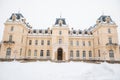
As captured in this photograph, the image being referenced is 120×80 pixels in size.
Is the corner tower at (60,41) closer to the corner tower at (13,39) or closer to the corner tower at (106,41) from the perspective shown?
the corner tower at (13,39)

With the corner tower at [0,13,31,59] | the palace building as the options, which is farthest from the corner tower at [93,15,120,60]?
the corner tower at [0,13,31,59]

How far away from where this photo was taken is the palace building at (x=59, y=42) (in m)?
28.0

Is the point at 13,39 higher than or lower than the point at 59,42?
higher

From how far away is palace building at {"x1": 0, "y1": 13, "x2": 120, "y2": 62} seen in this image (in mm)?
27997

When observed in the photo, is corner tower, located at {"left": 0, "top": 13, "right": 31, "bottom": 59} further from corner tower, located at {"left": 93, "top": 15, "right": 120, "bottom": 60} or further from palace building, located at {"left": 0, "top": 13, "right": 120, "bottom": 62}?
corner tower, located at {"left": 93, "top": 15, "right": 120, "bottom": 60}

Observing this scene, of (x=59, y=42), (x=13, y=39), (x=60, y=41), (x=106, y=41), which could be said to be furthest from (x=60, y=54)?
(x=13, y=39)

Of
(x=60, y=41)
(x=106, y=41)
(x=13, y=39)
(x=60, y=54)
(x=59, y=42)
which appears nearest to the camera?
(x=13, y=39)

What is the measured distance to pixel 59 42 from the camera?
31.2 metres

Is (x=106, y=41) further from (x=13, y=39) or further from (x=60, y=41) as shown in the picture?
(x=13, y=39)

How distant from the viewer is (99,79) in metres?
8.37

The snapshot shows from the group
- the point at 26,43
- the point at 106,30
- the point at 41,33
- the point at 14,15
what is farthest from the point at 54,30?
the point at 106,30

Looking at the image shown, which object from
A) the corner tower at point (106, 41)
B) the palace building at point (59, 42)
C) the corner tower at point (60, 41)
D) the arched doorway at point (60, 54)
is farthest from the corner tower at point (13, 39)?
the corner tower at point (106, 41)

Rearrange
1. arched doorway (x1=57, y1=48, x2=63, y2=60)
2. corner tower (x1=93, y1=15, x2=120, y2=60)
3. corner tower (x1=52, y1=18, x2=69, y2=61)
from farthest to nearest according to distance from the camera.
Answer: arched doorway (x1=57, y1=48, x2=63, y2=60) → corner tower (x1=52, y1=18, x2=69, y2=61) → corner tower (x1=93, y1=15, x2=120, y2=60)

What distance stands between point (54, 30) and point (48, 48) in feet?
18.4
